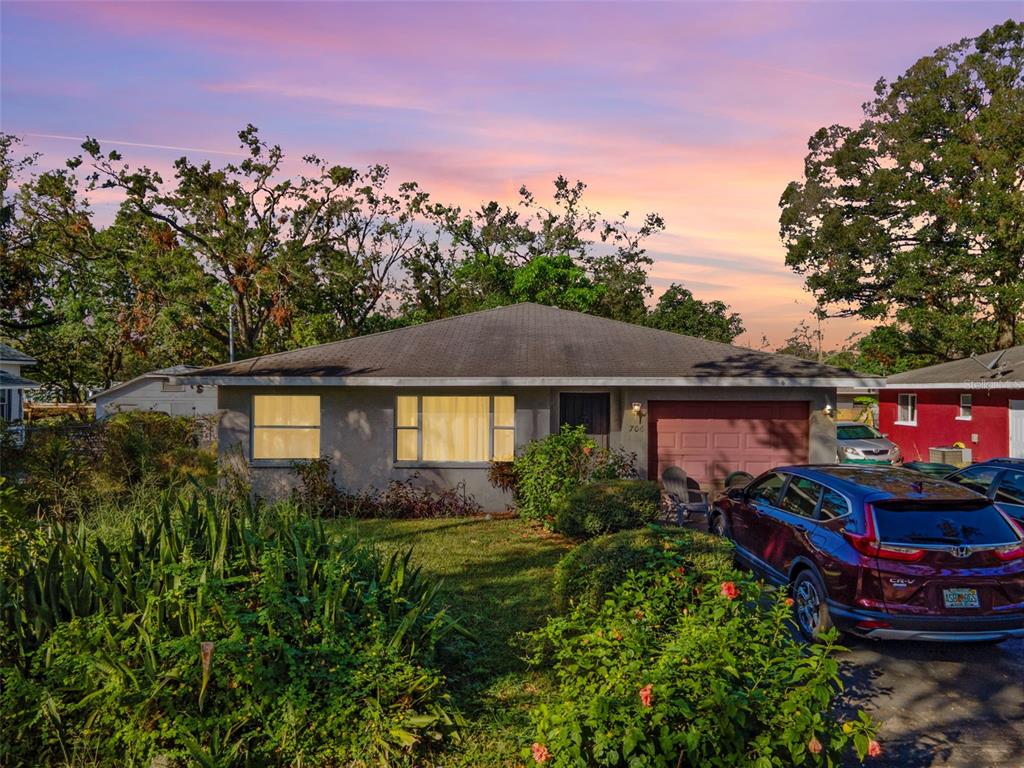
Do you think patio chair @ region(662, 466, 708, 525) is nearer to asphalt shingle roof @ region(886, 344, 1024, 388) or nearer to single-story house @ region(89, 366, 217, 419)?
asphalt shingle roof @ region(886, 344, 1024, 388)

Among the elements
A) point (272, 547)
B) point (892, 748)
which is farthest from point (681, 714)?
point (272, 547)

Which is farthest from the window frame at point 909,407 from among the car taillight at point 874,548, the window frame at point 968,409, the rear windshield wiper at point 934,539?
the car taillight at point 874,548

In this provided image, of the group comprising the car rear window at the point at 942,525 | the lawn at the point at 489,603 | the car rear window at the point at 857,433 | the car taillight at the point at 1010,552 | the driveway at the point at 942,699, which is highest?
the car rear window at the point at 857,433

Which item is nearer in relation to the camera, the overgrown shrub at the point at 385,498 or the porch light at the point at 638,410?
the overgrown shrub at the point at 385,498

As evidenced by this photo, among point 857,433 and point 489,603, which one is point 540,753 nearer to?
point 489,603

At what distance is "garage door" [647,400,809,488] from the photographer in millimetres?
15727

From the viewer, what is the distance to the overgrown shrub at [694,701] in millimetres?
3494

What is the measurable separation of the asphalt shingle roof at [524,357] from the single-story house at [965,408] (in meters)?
6.60

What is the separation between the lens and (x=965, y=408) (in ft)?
81.2

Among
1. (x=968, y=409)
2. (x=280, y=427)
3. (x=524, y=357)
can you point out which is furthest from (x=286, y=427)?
(x=968, y=409)

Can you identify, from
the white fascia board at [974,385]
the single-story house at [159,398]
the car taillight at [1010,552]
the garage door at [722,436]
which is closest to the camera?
the car taillight at [1010,552]

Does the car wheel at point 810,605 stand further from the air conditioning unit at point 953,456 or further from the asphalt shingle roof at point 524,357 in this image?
the air conditioning unit at point 953,456

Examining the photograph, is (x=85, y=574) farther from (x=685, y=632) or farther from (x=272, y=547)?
(x=685, y=632)

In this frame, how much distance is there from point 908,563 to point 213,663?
18.7 ft
